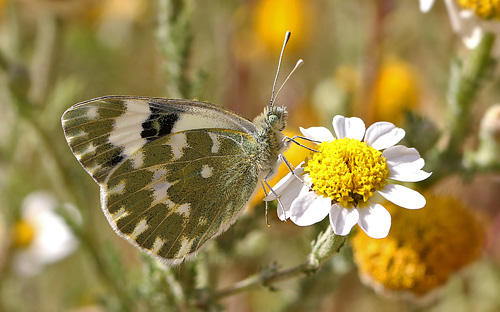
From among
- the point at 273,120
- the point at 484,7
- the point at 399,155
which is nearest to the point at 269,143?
the point at 273,120

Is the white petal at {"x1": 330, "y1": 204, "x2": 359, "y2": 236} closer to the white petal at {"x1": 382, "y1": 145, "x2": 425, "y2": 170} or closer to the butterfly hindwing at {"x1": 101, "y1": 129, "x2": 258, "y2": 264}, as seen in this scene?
the white petal at {"x1": 382, "y1": 145, "x2": 425, "y2": 170}

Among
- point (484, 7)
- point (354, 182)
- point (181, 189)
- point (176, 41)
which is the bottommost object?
point (181, 189)

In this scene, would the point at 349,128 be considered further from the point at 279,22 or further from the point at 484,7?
the point at 279,22

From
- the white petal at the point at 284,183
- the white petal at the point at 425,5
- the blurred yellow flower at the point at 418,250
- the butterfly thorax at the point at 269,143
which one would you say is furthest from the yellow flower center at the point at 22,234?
the white petal at the point at 425,5

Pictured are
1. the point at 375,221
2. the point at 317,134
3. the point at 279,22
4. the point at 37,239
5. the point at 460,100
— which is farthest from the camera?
the point at 279,22

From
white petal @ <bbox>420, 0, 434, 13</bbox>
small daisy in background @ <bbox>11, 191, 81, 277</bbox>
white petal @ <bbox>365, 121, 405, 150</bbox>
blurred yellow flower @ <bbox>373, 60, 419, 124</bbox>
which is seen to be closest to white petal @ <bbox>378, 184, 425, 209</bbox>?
white petal @ <bbox>365, 121, 405, 150</bbox>

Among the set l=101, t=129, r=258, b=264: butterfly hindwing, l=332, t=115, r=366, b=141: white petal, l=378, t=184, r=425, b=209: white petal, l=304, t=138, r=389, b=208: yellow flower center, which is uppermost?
l=332, t=115, r=366, b=141: white petal
